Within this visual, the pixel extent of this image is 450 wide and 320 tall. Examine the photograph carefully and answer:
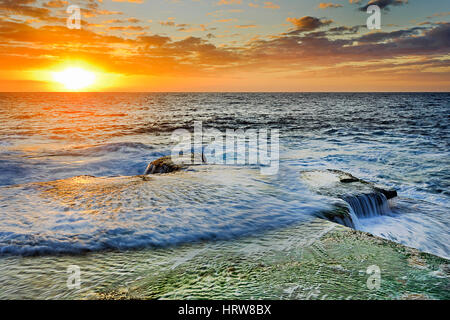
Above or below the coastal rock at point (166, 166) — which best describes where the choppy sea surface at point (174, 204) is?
below

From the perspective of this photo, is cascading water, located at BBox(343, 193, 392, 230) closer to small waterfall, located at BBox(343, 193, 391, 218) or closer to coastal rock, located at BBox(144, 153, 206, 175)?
small waterfall, located at BBox(343, 193, 391, 218)

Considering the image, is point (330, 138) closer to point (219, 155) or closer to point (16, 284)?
point (219, 155)

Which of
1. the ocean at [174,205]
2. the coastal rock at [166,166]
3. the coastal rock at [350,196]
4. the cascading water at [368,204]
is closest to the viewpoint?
the ocean at [174,205]

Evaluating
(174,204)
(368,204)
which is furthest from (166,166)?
(368,204)

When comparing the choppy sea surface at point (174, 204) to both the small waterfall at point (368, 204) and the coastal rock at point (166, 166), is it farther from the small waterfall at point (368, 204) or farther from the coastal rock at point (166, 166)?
the coastal rock at point (166, 166)

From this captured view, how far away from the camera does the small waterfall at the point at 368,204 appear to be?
528 centimetres

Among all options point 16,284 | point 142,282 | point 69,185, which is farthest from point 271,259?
point 69,185

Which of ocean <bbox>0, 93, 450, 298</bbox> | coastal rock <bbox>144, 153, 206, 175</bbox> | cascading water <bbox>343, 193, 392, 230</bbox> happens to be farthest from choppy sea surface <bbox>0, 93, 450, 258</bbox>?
coastal rock <bbox>144, 153, 206, 175</bbox>

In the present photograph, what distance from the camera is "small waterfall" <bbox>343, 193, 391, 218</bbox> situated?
17.3 ft

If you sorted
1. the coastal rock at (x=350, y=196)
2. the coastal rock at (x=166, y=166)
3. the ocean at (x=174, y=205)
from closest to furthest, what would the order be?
the ocean at (x=174, y=205) < the coastal rock at (x=350, y=196) < the coastal rock at (x=166, y=166)

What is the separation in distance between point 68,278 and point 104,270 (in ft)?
0.99

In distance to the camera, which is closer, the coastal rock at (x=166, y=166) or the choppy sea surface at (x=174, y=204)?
the choppy sea surface at (x=174, y=204)

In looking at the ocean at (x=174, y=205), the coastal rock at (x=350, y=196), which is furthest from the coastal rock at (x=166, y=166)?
the coastal rock at (x=350, y=196)

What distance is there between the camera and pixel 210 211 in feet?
14.2
